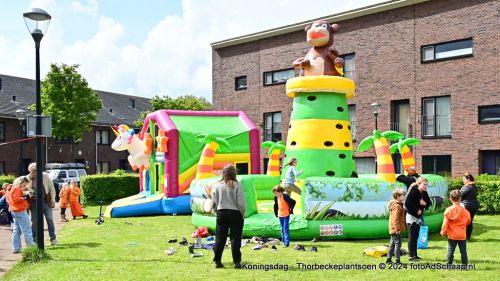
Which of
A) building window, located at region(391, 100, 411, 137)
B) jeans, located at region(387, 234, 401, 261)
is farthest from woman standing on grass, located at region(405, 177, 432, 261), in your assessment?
building window, located at region(391, 100, 411, 137)

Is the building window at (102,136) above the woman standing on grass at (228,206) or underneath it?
above

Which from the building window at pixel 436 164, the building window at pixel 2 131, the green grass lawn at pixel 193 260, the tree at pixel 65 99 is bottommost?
the green grass lawn at pixel 193 260

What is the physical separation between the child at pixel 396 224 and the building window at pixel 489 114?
647 inches

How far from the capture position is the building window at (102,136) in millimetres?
49431

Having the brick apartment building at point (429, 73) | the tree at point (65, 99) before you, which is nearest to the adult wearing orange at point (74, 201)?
the brick apartment building at point (429, 73)

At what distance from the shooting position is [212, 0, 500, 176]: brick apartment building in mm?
24016

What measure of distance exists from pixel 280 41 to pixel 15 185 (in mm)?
23222

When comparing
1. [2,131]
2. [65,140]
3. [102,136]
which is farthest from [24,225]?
[102,136]

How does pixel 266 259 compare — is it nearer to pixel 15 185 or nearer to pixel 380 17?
pixel 15 185

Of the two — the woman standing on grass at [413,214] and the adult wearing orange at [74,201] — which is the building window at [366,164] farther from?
the woman standing on grass at [413,214]

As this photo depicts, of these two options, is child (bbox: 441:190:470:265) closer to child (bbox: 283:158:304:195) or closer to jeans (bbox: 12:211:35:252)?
child (bbox: 283:158:304:195)

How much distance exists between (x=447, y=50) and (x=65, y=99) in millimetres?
27022

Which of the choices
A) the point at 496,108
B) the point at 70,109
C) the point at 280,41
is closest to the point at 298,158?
the point at 496,108

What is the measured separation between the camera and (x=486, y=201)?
18.0 metres
